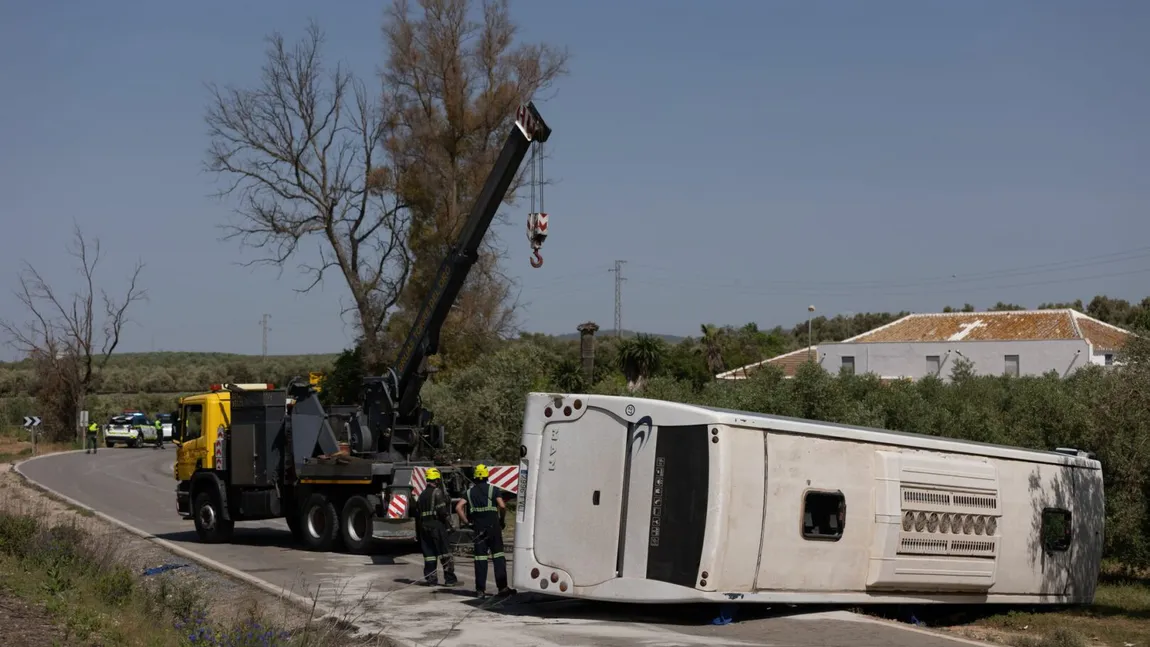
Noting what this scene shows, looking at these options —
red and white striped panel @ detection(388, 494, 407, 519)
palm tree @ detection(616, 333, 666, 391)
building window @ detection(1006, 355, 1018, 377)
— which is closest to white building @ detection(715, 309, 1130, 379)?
building window @ detection(1006, 355, 1018, 377)

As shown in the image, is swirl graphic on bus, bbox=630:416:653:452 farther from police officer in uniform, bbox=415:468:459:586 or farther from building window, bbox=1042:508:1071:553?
building window, bbox=1042:508:1071:553

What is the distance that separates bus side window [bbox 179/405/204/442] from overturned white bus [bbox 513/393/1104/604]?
461 inches

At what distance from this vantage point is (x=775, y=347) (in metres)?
88.5

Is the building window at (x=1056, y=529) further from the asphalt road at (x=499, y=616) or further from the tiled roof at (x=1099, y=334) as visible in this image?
the tiled roof at (x=1099, y=334)

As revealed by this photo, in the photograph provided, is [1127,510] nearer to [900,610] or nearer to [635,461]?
[900,610]

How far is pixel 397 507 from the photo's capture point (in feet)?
61.9

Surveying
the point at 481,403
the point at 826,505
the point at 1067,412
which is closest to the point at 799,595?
the point at 826,505

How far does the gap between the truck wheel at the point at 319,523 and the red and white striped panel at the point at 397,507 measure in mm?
1491

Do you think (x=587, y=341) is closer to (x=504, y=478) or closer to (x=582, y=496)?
(x=504, y=478)

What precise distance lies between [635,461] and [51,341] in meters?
62.7

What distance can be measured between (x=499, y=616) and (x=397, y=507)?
604cm

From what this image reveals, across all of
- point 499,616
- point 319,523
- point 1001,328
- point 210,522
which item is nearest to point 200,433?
point 210,522

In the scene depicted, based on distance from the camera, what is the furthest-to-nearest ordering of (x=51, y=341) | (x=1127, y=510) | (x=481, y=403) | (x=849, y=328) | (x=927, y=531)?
1. (x=849, y=328)
2. (x=51, y=341)
3. (x=481, y=403)
4. (x=1127, y=510)
5. (x=927, y=531)

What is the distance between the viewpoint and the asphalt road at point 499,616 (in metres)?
11.5
